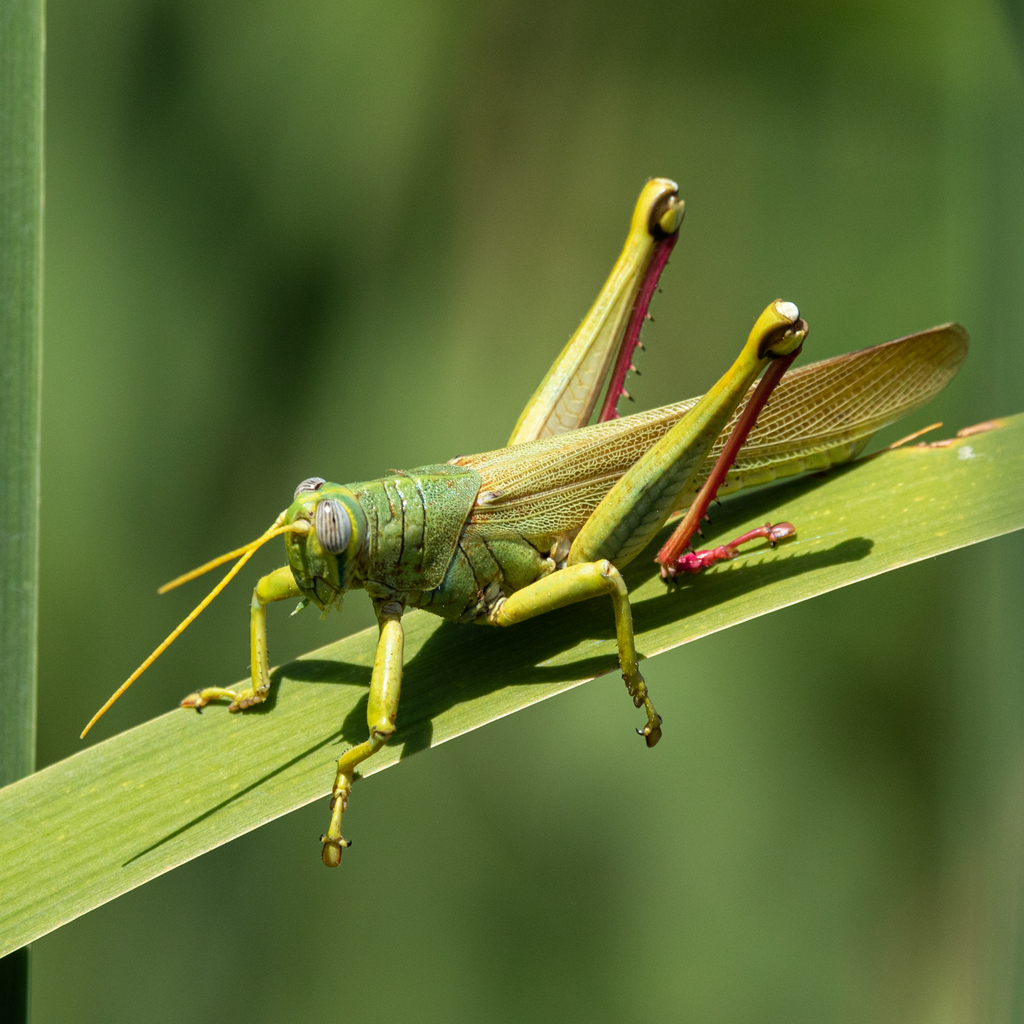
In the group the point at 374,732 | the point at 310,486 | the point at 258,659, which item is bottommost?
the point at 374,732

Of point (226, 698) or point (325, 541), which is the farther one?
point (226, 698)

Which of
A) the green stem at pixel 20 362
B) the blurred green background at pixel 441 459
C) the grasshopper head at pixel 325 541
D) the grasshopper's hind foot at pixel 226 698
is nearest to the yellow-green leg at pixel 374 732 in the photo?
the grasshopper head at pixel 325 541

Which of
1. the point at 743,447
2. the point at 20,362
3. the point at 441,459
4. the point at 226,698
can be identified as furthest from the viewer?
the point at 441,459

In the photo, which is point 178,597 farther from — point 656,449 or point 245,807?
point 656,449

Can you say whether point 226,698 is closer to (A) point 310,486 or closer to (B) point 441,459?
(A) point 310,486

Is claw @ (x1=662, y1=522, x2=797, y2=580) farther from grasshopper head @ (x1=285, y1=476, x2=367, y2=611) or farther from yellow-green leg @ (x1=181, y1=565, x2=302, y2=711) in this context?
yellow-green leg @ (x1=181, y1=565, x2=302, y2=711)

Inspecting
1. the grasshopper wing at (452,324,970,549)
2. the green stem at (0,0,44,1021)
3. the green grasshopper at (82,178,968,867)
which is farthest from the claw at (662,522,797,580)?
the green stem at (0,0,44,1021)

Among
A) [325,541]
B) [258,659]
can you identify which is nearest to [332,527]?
[325,541]

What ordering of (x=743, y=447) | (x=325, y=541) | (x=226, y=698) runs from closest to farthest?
(x=325, y=541) < (x=226, y=698) < (x=743, y=447)
